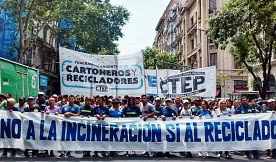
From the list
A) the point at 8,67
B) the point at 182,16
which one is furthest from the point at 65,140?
the point at 182,16

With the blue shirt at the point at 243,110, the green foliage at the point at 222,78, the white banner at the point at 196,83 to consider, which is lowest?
the blue shirt at the point at 243,110

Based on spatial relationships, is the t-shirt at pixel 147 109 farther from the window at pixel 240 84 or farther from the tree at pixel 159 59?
the tree at pixel 159 59

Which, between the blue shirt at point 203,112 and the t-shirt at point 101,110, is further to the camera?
the blue shirt at point 203,112

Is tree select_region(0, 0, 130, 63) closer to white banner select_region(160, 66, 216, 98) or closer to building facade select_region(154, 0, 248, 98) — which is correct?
building facade select_region(154, 0, 248, 98)

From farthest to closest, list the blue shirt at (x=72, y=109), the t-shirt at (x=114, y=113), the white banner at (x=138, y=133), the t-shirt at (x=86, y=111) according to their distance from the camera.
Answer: the t-shirt at (x=86, y=111) → the t-shirt at (x=114, y=113) → the blue shirt at (x=72, y=109) → the white banner at (x=138, y=133)

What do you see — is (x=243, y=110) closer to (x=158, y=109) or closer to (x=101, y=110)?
(x=158, y=109)

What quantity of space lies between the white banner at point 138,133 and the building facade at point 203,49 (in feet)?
100

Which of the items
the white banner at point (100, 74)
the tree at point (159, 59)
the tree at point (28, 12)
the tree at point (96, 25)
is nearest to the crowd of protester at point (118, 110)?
the white banner at point (100, 74)

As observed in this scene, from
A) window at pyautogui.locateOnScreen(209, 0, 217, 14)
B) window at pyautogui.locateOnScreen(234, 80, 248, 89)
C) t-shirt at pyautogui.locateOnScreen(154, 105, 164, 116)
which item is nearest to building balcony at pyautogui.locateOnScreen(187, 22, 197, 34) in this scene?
window at pyautogui.locateOnScreen(209, 0, 217, 14)

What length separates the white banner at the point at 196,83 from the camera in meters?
15.2

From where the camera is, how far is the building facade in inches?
1998

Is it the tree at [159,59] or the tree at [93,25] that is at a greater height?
the tree at [93,25]

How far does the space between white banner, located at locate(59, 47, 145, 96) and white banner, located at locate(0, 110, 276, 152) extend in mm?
1942

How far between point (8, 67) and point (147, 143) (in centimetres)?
796
